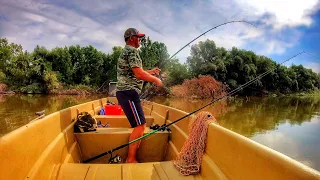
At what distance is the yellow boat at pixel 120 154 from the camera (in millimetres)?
1299

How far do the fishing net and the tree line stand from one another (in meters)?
29.2

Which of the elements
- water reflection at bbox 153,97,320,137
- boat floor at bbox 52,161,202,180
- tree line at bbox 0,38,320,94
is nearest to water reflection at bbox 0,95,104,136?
boat floor at bbox 52,161,202,180

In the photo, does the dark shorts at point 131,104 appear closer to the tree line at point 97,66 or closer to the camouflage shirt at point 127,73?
the camouflage shirt at point 127,73

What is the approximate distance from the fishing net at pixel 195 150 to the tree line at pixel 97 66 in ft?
95.7

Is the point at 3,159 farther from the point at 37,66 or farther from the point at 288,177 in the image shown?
the point at 37,66

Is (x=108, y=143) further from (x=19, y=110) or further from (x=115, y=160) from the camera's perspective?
(x=19, y=110)

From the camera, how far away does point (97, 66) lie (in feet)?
133

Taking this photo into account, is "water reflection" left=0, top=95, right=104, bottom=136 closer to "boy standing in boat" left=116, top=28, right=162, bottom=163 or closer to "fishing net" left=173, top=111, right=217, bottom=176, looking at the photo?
"boy standing in boat" left=116, top=28, right=162, bottom=163

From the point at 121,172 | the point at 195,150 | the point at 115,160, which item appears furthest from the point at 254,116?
the point at 121,172

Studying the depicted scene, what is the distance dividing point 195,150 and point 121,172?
70cm

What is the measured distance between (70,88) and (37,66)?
5542 mm

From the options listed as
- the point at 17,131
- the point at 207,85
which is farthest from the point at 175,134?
the point at 207,85

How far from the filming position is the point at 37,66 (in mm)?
35531

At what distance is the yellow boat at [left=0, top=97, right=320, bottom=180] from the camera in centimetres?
130
